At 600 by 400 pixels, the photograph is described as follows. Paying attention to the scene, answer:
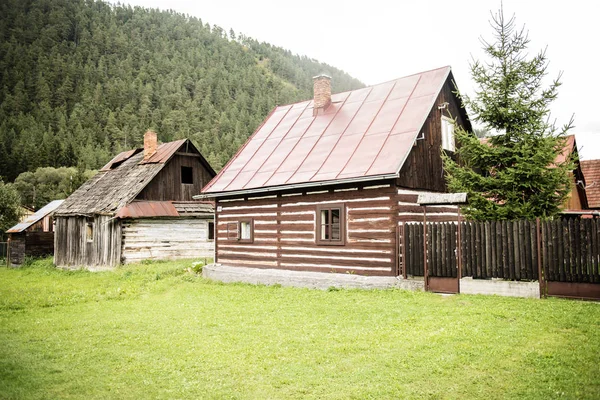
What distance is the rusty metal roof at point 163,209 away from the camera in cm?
2566

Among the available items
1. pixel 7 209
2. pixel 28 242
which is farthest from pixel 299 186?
pixel 7 209

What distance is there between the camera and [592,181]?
30031 mm

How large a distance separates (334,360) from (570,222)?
732 cm

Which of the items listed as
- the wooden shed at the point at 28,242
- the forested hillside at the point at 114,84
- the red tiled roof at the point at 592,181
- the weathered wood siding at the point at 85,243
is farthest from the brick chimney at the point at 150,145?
the forested hillside at the point at 114,84

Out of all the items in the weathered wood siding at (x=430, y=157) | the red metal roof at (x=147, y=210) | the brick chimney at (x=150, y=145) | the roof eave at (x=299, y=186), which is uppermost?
the brick chimney at (x=150, y=145)

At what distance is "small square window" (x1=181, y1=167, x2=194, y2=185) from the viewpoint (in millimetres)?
30047

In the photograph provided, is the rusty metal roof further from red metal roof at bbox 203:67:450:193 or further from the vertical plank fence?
the vertical plank fence

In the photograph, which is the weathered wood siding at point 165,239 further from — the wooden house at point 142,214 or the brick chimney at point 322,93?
the brick chimney at point 322,93

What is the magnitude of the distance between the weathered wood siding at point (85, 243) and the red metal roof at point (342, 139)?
8.68 metres

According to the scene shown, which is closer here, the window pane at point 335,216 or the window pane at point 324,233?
the window pane at point 324,233

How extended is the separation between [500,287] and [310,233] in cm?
680

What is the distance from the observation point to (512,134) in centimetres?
1484

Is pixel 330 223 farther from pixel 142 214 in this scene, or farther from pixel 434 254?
pixel 142 214

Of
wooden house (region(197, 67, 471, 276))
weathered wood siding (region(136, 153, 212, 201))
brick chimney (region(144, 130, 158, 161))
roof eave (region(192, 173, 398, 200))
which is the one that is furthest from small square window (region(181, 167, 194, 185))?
roof eave (region(192, 173, 398, 200))
